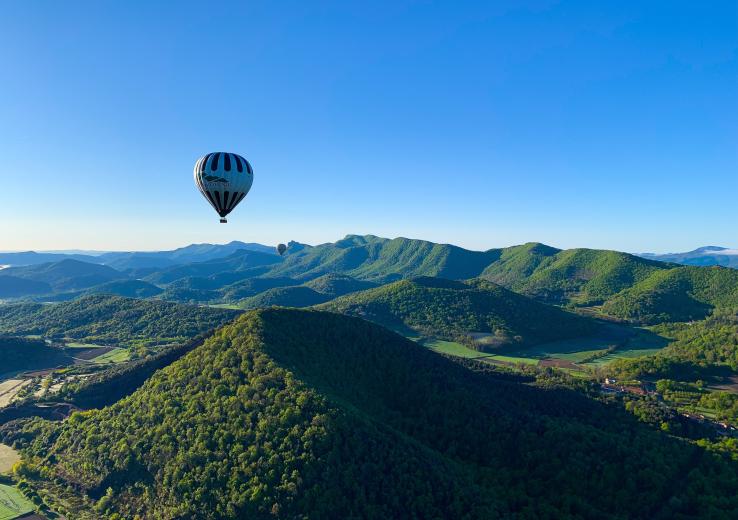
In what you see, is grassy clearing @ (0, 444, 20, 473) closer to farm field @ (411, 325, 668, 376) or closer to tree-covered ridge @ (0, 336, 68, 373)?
tree-covered ridge @ (0, 336, 68, 373)

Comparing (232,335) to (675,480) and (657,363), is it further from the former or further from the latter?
(657,363)

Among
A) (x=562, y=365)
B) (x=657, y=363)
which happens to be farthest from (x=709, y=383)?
(x=562, y=365)

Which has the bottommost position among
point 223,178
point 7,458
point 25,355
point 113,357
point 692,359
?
point 7,458

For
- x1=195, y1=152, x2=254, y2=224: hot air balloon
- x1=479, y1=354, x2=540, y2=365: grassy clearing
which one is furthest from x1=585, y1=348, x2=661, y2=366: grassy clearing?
x1=195, y1=152, x2=254, y2=224: hot air balloon

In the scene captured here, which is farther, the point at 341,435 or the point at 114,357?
the point at 114,357

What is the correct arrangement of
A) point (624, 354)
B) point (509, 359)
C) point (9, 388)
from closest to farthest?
point (9, 388), point (509, 359), point (624, 354)

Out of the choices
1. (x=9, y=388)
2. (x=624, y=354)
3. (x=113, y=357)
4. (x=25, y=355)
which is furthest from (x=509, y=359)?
(x=25, y=355)

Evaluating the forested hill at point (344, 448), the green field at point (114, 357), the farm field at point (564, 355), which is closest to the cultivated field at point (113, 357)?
the green field at point (114, 357)

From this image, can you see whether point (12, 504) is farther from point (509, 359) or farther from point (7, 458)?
point (509, 359)
